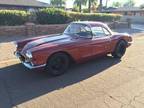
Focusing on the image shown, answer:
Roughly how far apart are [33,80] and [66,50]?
1.20m

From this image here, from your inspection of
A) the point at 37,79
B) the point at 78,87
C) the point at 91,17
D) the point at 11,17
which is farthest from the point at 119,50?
the point at 91,17

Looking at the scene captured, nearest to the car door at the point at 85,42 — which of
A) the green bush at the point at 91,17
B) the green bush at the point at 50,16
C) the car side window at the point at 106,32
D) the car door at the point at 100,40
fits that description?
the car door at the point at 100,40

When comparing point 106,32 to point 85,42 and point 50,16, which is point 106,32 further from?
point 50,16

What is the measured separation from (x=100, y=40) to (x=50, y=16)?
855cm

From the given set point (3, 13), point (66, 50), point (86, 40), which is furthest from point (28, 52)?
point (3, 13)

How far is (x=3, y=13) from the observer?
13.1 metres

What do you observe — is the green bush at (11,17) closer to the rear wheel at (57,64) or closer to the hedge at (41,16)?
the hedge at (41,16)

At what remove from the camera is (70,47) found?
6.00 metres

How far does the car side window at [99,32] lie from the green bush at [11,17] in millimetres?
7828

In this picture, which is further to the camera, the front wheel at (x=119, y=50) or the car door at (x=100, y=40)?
the front wheel at (x=119, y=50)

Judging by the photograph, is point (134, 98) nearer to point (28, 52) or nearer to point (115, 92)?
point (115, 92)

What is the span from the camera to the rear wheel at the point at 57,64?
573 cm

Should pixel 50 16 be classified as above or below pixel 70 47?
above

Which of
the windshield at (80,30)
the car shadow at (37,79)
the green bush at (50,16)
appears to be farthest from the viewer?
the green bush at (50,16)
